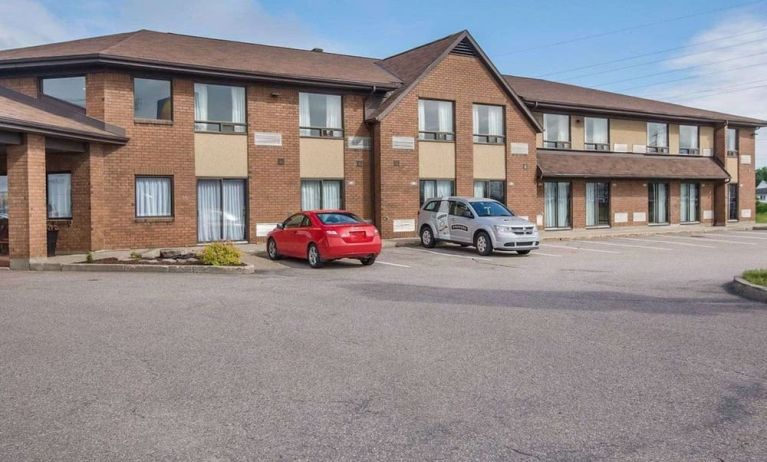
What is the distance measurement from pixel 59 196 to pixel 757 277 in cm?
1744

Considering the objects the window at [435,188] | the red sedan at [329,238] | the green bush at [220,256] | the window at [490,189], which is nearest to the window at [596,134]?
the window at [490,189]

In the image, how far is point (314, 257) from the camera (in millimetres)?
15438

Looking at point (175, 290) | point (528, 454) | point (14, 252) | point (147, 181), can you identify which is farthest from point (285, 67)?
point (528, 454)

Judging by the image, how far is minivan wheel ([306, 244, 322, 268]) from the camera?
15.3 meters

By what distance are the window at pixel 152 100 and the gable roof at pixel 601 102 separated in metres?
14.1

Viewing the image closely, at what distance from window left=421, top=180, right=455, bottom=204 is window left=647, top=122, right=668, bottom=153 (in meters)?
12.3

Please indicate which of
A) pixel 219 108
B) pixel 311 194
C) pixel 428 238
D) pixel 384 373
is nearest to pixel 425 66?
pixel 311 194

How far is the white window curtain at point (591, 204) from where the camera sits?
2792cm

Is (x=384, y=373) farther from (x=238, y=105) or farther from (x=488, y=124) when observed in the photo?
(x=488, y=124)

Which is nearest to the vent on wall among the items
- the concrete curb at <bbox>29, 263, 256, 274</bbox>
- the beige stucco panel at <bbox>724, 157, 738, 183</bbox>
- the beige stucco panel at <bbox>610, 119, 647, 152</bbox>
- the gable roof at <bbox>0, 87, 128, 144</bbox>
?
the beige stucco panel at <bbox>610, 119, 647, 152</bbox>

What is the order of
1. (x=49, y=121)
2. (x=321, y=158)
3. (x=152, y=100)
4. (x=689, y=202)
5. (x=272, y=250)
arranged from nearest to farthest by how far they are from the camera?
1. (x=49, y=121)
2. (x=272, y=250)
3. (x=152, y=100)
4. (x=321, y=158)
5. (x=689, y=202)

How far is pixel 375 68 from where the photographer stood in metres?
25.2

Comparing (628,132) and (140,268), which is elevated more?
(628,132)

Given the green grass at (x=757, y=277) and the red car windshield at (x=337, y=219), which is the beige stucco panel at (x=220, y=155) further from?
the green grass at (x=757, y=277)
